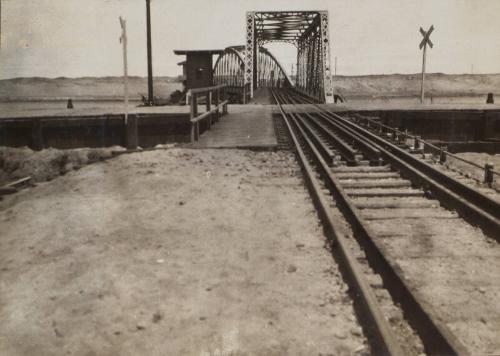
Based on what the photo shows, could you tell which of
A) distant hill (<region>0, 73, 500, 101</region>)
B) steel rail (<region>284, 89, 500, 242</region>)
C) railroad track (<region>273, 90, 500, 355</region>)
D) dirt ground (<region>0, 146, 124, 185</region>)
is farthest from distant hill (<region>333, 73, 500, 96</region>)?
railroad track (<region>273, 90, 500, 355</region>)

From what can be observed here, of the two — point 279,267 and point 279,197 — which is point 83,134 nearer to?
point 279,197

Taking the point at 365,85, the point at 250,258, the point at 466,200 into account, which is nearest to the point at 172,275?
the point at 250,258

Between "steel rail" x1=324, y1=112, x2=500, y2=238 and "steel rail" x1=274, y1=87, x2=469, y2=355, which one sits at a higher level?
"steel rail" x1=324, y1=112, x2=500, y2=238

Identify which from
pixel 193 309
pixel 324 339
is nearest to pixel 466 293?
pixel 324 339

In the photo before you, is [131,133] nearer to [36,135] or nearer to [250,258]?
[36,135]

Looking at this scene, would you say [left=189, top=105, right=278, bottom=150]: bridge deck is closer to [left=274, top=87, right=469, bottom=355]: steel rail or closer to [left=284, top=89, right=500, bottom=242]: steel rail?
Result: [left=284, top=89, right=500, bottom=242]: steel rail

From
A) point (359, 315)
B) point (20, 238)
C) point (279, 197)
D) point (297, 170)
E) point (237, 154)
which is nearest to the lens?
point (359, 315)
